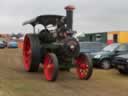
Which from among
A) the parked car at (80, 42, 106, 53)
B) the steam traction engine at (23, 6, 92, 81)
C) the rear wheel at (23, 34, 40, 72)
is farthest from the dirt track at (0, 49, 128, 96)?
the parked car at (80, 42, 106, 53)

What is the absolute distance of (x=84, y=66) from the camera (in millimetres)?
13016

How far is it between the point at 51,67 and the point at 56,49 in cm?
141

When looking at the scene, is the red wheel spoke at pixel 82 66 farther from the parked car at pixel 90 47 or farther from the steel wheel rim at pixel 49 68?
the parked car at pixel 90 47

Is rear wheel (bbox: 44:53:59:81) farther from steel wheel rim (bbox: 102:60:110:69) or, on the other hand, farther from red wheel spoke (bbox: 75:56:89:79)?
steel wheel rim (bbox: 102:60:110:69)

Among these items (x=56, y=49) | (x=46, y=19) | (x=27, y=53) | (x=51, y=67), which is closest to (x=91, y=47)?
(x=27, y=53)

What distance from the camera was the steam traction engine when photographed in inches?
496

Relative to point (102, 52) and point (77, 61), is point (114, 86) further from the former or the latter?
point (102, 52)

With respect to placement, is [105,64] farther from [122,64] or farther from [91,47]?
[122,64]

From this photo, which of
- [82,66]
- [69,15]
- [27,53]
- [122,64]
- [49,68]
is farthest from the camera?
[27,53]

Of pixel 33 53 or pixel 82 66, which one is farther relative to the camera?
pixel 33 53

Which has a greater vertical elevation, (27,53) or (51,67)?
(51,67)

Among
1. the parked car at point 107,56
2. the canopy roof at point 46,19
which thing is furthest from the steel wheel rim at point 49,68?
the parked car at point 107,56

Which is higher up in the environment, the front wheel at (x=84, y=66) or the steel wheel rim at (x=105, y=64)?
the front wheel at (x=84, y=66)

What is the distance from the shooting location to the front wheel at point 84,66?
12.5 metres
